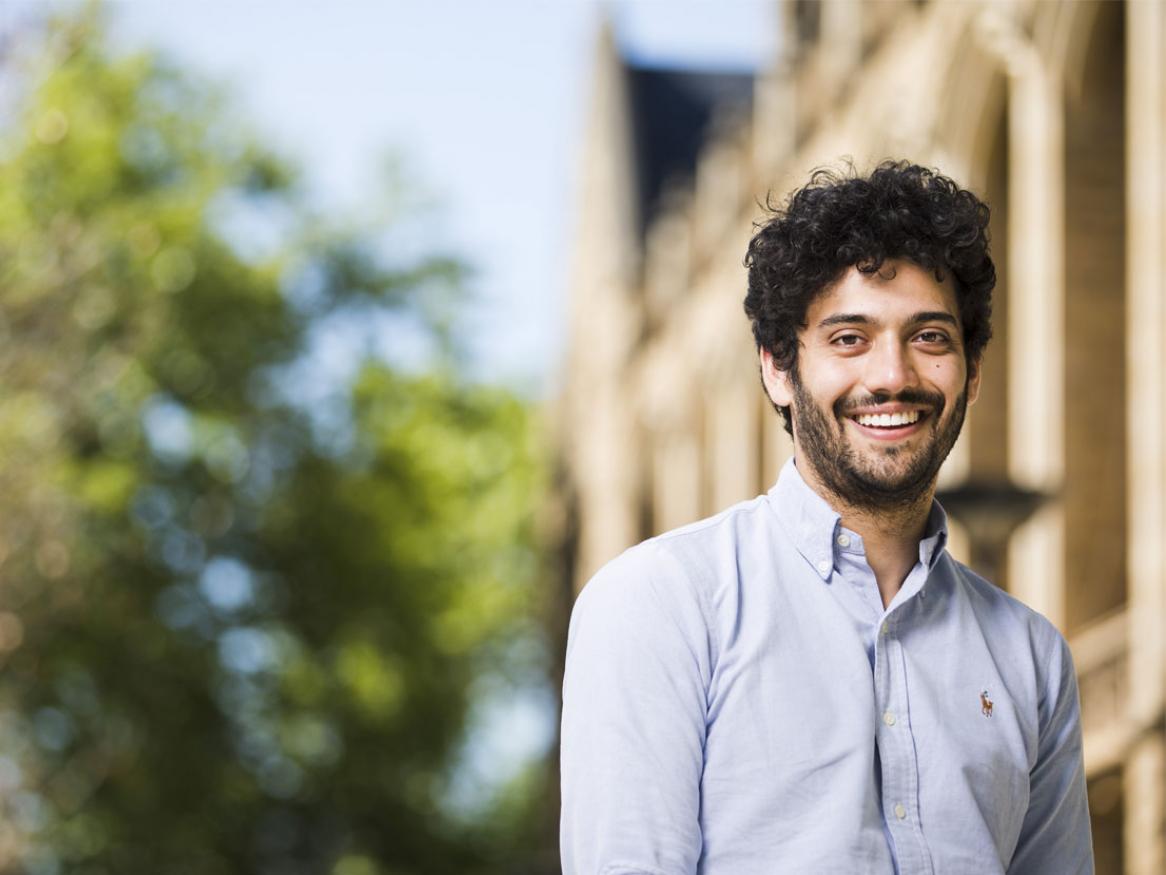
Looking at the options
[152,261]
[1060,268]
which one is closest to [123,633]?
[152,261]

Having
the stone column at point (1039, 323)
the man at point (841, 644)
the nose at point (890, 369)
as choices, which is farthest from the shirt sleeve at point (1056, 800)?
Answer: the stone column at point (1039, 323)

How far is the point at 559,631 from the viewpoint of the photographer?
4412 cm

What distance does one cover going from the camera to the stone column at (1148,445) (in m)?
12.3

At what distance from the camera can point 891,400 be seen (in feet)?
8.26

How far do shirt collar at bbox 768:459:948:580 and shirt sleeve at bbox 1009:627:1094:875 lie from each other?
24cm

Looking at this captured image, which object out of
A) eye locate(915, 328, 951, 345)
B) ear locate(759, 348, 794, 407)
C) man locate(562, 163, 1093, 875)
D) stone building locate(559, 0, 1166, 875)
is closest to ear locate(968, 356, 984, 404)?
man locate(562, 163, 1093, 875)

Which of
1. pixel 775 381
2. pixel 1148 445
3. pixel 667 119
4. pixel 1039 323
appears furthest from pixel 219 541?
pixel 775 381

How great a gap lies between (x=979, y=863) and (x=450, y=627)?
35432mm

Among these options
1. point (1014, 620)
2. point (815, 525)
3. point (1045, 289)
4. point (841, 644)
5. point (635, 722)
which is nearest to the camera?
point (635, 722)

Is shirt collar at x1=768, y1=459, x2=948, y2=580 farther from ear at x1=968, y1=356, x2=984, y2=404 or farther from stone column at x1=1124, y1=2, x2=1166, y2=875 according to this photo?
stone column at x1=1124, y1=2, x2=1166, y2=875

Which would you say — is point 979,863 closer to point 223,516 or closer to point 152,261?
point 152,261

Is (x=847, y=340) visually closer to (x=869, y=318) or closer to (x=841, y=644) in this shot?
(x=869, y=318)

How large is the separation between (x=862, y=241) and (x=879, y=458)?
10.6 inches

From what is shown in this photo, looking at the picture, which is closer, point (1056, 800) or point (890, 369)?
point (890, 369)
